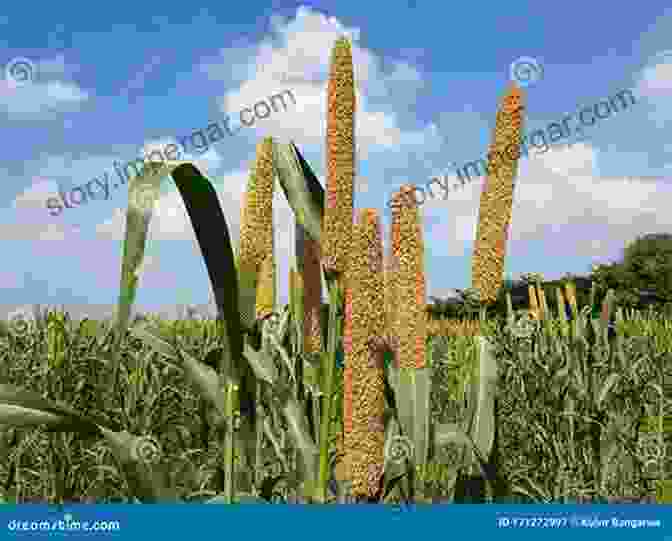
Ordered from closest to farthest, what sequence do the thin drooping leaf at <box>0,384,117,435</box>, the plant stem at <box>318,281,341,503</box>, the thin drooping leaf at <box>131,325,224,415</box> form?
the thin drooping leaf at <box>0,384,117,435</box>, the plant stem at <box>318,281,341,503</box>, the thin drooping leaf at <box>131,325,224,415</box>

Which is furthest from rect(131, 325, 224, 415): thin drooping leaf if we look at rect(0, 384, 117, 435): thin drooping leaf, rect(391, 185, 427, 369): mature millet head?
rect(391, 185, 427, 369): mature millet head

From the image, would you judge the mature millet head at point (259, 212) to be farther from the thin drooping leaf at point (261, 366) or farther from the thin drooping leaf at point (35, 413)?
the thin drooping leaf at point (35, 413)

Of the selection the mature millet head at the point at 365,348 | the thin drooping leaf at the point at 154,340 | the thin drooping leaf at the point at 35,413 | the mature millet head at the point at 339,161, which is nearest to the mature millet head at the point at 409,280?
the mature millet head at the point at 339,161

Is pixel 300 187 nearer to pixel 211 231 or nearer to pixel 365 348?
pixel 211 231

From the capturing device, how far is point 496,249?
2.39 metres

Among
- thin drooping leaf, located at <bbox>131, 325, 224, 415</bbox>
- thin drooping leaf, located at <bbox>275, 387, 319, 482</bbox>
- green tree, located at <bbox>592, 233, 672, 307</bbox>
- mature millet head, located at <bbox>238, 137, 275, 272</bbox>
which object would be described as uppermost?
green tree, located at <bbox>592, 233, 672, 307</bbox>

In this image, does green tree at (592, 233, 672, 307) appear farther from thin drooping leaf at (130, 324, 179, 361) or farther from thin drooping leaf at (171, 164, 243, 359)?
thin drooping leaf at (171, 164, 243, 359)

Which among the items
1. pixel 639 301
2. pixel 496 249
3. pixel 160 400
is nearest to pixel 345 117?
pixel 496 249

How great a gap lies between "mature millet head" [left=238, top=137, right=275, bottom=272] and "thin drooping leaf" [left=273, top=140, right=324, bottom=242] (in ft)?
0.12

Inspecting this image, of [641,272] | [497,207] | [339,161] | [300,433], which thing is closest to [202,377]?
[300,433]

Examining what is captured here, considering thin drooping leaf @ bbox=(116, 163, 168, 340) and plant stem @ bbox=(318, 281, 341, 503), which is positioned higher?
thin drooping leaf @ bbox=(116, 163, 168, 340)

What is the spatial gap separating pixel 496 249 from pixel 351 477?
2.88 feet

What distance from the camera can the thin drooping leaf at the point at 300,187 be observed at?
91.9 inches

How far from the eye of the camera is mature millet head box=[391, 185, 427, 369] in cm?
207
